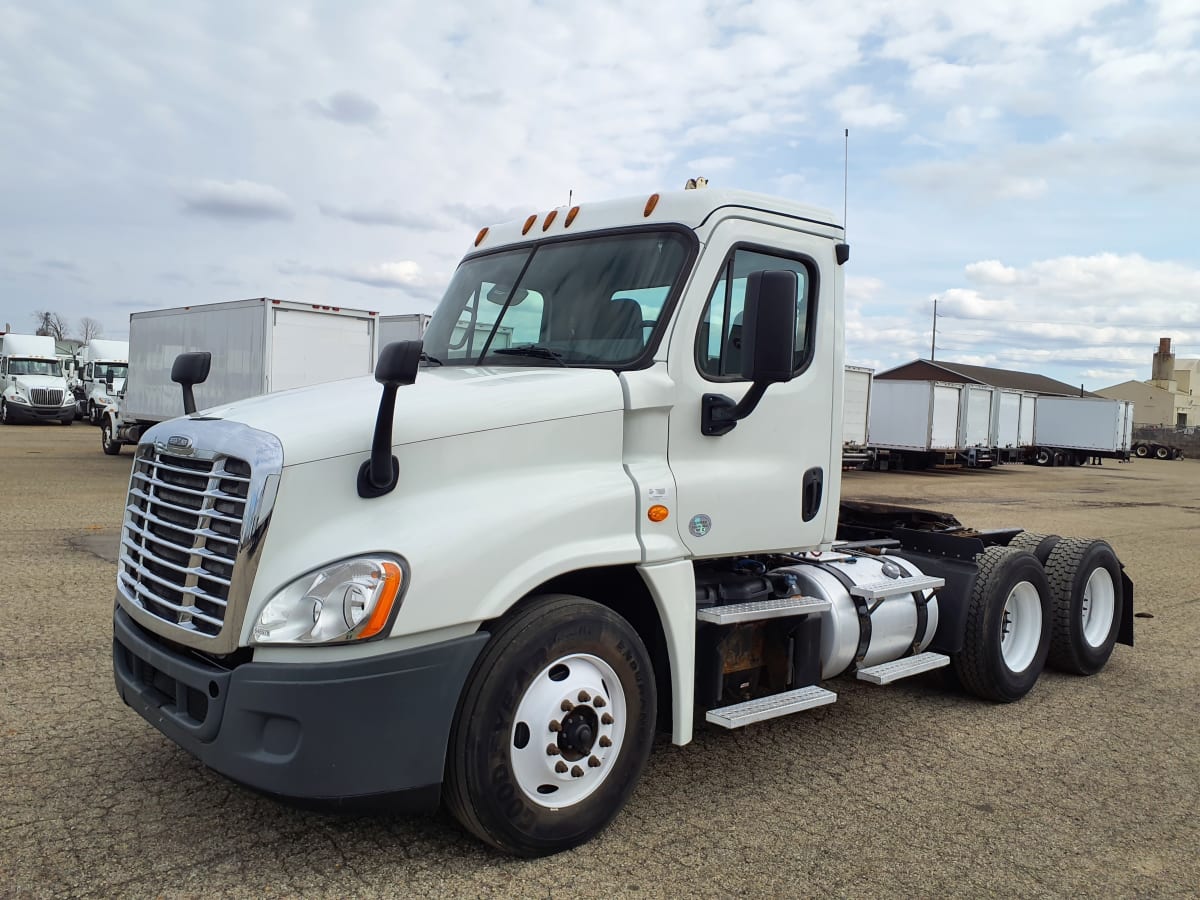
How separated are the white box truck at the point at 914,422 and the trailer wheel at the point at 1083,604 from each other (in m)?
26.6

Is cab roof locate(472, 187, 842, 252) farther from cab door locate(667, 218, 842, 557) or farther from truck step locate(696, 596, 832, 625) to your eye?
truck step locate(696, 596, 832, 625)

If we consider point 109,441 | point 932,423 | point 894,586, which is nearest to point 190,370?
point 894,586

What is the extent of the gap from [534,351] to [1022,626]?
152 inches

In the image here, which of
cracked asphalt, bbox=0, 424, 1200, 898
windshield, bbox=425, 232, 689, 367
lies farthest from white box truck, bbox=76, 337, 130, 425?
windshield, bbox=425, 232, 689, 367

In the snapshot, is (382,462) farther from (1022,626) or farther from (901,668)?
(1022,626)

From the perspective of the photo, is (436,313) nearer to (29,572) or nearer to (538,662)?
(538,662)

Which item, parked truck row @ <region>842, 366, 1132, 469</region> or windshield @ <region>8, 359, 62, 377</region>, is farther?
windshield @ <region>8, 359, 62, 377</region>

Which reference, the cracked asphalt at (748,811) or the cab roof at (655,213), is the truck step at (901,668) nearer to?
the cracked asphalt at (748,811)

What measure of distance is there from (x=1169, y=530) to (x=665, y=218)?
50.2ft

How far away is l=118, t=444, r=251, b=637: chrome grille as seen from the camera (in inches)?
129

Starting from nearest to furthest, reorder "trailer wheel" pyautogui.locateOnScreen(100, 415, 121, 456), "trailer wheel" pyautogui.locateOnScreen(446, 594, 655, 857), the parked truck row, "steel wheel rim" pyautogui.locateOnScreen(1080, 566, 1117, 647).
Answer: "trailer wheel" pyautogui.locateOnScreen(446, 594, 655, 857) → "steel wheel rim" pyautogui.locateOnScreen(1080, 566, 1117, 647) → "trailer wheel" pyautogui.locateOnScreen(100, 415, 121, 456) → the parked truck row

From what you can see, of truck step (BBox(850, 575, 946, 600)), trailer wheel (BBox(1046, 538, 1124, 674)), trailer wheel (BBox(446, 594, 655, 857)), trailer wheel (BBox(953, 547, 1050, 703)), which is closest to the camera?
trailer wheel (BBox(446, 594, 655, 857))

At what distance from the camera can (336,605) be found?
10.3 feet

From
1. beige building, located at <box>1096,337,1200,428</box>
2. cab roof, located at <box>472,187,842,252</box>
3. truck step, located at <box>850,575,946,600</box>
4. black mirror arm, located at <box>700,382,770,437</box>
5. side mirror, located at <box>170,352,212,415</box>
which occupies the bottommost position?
truck step, located at <box>850,575,946,600</box>
